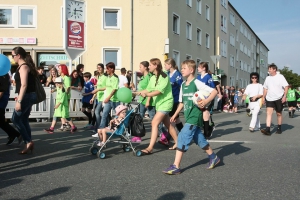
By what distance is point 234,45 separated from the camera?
52.9 m

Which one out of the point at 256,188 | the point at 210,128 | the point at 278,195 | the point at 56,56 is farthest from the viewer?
the point at 56,56

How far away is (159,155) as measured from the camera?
701 cm

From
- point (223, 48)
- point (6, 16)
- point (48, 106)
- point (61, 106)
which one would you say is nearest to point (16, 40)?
point (6, 16)

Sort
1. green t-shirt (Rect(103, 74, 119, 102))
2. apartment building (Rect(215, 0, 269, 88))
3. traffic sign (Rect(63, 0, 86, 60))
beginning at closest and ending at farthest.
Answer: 1. green t-shirt (Rect(103, 74, 119, 102))
2. traffic sign (Rect(63, 0, 86, 60))
3. apartment building (Rect(215, 0, 269, 88))

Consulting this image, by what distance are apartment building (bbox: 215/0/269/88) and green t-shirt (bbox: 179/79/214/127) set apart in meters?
36.4

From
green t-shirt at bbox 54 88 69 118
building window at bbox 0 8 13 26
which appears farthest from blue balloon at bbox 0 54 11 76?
building window at bbox 0 8 13 26

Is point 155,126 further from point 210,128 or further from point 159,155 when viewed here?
point 210,128

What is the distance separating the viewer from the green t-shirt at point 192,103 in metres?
5.62

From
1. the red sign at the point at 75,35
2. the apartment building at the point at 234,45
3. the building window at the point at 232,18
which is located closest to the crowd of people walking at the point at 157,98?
the red sign at the point at 75,35

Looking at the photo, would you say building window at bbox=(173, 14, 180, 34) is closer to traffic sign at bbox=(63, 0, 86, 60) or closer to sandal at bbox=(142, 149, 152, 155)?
traffic sign at bbox=(63, 0, 86, 60)

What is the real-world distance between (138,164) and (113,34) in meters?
21.4

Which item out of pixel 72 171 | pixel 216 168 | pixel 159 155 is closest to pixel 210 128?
pixel 159 155

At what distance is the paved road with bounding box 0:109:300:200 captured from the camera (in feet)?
14.4

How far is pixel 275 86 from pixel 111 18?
1830 cm
